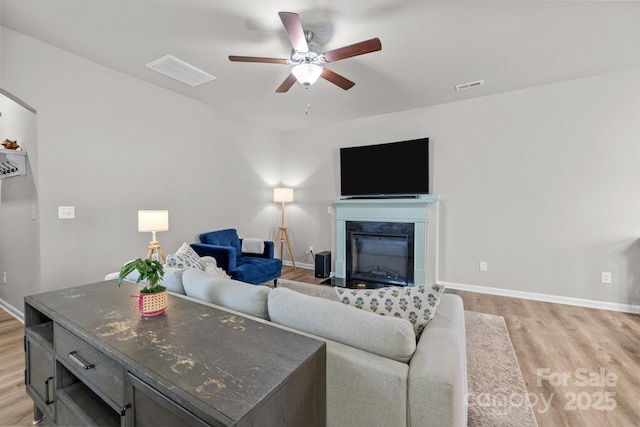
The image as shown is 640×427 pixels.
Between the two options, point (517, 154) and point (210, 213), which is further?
point (210, 213)

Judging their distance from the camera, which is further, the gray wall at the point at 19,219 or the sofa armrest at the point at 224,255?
the sofa armrest at the point at 224,255

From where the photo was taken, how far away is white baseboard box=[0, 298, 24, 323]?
2836 millimetres

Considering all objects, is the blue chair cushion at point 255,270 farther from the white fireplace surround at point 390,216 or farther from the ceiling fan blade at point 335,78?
the ceiling fan blade at point 335,78

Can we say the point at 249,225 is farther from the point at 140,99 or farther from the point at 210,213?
the point at 140,99

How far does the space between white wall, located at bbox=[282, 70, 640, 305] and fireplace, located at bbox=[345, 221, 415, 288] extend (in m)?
0.54

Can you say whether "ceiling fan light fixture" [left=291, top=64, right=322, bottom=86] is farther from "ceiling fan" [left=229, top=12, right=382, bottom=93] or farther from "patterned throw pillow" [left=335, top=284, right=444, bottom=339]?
"patterned throw pillow" [left=335, top=284, right=444, bottom=339]

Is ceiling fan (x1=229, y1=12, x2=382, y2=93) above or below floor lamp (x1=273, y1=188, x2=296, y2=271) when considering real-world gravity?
above

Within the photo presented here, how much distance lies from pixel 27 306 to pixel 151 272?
885mm

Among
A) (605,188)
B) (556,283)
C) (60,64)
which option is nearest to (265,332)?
(60,64)

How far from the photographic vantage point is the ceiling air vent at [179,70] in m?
2.79

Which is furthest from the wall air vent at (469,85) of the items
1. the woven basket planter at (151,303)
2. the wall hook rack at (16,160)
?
the wall hook rack at (16,160)

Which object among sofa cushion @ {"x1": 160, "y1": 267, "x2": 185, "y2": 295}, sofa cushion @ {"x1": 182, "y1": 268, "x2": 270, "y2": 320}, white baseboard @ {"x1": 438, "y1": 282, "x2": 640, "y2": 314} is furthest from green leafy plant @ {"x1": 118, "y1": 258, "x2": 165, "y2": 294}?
white baseboard @ {"x1": 438, "y1": 282, "x2": 640, "y2": 314}

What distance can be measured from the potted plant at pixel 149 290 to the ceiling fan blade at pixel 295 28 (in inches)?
66.4

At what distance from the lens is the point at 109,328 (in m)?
1.15
